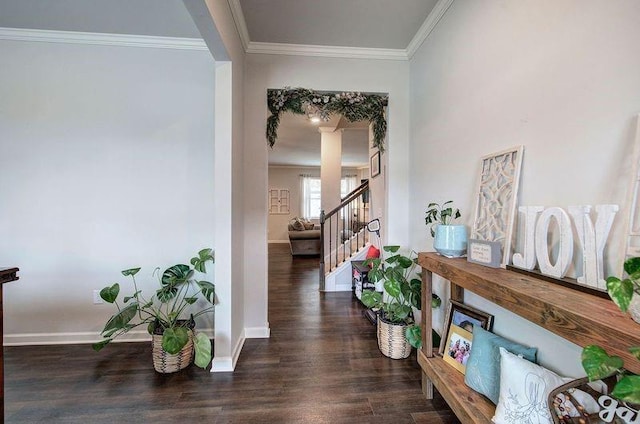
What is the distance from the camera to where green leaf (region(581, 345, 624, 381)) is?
60 cm

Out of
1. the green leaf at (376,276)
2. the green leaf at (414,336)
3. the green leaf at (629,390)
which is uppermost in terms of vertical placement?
the green leaf at (629,390)

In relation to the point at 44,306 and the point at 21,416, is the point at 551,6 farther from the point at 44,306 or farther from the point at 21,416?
the point at 44,306

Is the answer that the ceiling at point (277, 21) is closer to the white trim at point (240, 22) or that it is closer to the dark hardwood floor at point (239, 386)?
the white trim at point (240, 22)

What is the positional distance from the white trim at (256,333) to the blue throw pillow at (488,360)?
1.67 meters

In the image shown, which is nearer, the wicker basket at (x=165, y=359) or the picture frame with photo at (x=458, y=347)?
the picture frame with photo at (x=458, y=347)

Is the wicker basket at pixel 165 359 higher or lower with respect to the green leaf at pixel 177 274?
lower

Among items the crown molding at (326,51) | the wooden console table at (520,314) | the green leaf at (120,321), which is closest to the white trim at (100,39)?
the crown molding at (326,51)

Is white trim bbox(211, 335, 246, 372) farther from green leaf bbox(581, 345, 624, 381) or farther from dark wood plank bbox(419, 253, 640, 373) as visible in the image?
green leaf bbox(581, 345, 624, 381)

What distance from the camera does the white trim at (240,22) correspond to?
1.89m

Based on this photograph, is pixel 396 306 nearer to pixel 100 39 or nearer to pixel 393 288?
pixel 393 288

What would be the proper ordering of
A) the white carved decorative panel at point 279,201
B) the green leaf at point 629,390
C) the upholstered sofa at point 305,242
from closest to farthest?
the green leaf at point 629,390 → the upholstered sofa at point 305,242 → the white carved decorative panel at point 279,201

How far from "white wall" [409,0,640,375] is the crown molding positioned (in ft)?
1.81

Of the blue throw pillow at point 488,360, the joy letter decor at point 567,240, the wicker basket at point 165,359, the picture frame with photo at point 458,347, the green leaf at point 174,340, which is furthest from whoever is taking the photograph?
the wicker basket at point 165,359

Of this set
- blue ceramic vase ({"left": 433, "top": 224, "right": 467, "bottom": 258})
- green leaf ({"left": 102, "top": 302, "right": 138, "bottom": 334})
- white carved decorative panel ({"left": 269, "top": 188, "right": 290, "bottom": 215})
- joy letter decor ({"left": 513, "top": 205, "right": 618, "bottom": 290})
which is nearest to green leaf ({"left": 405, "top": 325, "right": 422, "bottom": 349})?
blue ceramic vase ({"left": 433, "top": 224, "right": 467, "bottom": 258})
